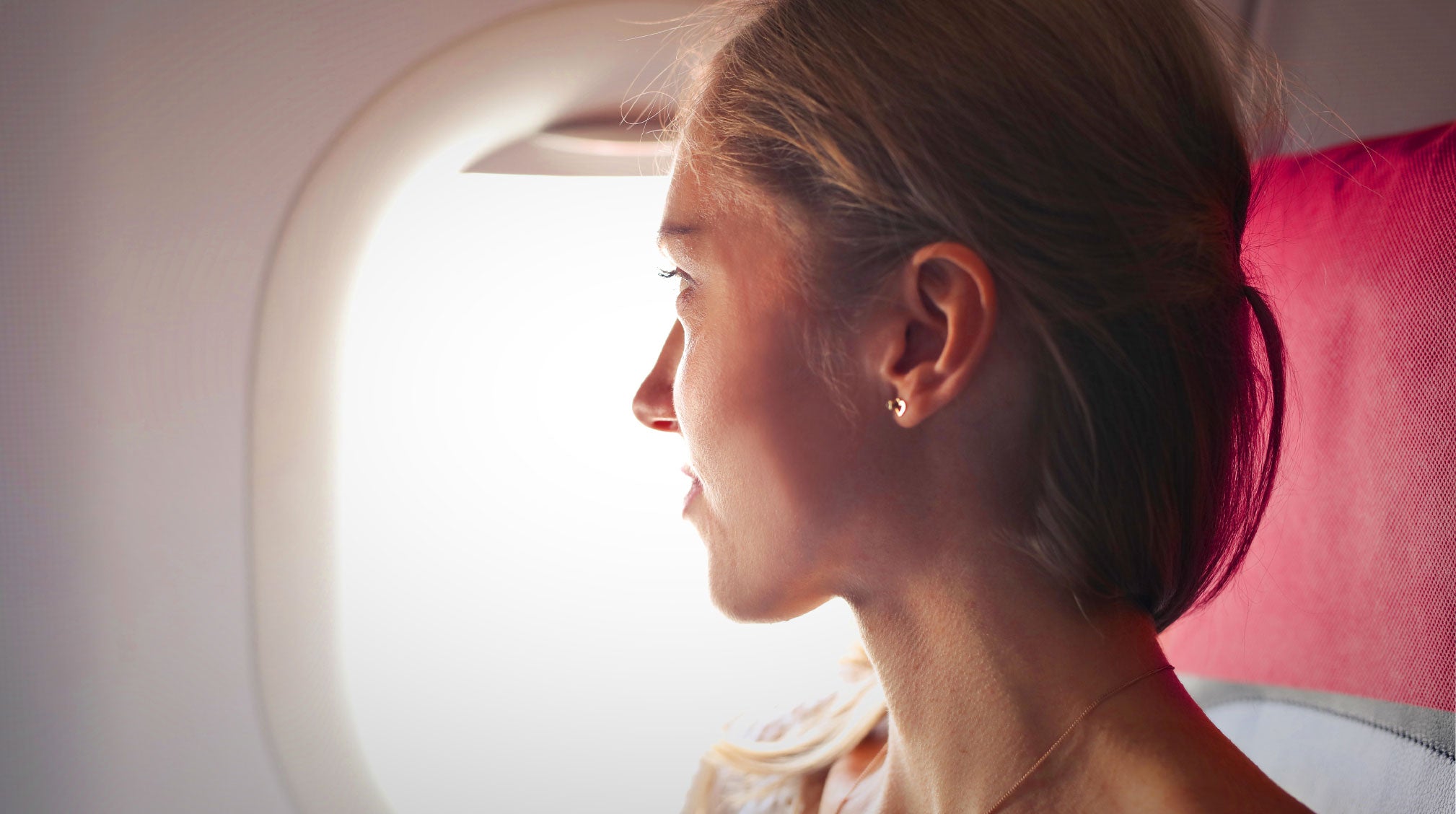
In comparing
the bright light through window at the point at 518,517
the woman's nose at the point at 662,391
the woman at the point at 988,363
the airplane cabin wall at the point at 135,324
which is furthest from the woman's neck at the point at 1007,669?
the airplane cabin wall at the point at 135,324

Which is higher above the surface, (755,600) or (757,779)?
(755,600)

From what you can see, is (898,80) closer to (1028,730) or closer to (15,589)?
(1028,730)

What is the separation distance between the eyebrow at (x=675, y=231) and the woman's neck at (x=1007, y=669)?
33 centimetres

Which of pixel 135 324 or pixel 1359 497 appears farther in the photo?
pixel 135 324

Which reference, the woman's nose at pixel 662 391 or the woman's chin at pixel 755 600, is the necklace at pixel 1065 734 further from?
the woman's nose at pixel 662 391

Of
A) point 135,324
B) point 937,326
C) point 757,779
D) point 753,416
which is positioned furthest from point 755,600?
point 135,324

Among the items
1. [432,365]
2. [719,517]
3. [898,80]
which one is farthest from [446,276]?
[898,80]

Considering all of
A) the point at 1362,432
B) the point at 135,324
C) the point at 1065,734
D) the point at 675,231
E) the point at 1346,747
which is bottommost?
the point at 1346,747

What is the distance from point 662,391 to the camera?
85cm

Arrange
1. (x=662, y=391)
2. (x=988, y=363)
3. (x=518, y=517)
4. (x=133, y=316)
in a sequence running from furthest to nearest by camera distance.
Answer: (x=518, y=517) → (x=133, y=316) → (x=662, y=391) → (x=988, y=363)

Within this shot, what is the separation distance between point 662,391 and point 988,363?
0.31 metres

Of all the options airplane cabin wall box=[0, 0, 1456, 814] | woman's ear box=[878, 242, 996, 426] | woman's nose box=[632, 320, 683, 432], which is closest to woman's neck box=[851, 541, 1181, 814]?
woman's ear box=[878, 242, 996, 426]

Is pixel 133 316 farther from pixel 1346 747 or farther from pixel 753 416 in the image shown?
pixel 1346 747

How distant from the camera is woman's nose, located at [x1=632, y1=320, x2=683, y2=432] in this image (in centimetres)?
85
